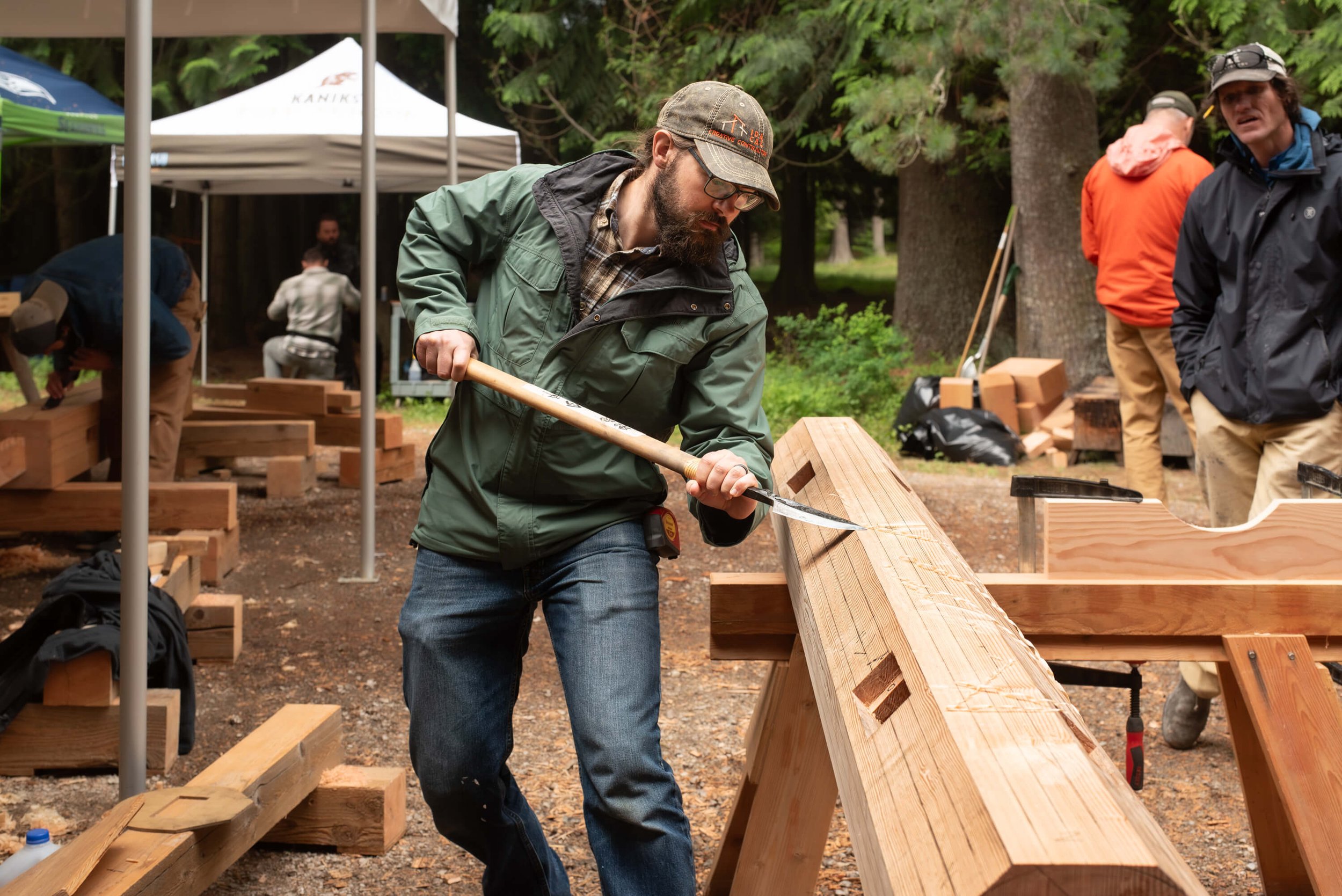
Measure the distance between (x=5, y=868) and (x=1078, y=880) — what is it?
2453mm

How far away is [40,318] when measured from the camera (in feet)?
19.6

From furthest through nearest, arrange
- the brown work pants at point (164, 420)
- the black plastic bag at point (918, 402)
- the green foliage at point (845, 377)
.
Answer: the green foliage at point (845, 377)
the black plastic bag at point (918, 402)
the brown work pants at point (164, 420)

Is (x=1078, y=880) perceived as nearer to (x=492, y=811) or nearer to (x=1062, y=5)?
(x=492, y=811)

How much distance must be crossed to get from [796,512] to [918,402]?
314 inches

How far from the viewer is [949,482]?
29.0 ft

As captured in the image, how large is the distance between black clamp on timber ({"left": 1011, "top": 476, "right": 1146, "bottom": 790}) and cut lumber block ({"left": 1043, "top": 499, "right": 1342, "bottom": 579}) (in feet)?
0.22

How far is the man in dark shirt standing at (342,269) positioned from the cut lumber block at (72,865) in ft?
32.0

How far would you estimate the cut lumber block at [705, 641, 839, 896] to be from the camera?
2.71 meters

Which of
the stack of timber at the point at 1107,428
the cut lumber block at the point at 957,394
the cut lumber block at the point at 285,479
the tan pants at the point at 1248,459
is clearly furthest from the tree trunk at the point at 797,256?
the tan pants at the point at 1248,459

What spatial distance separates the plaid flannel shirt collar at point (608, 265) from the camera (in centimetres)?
263

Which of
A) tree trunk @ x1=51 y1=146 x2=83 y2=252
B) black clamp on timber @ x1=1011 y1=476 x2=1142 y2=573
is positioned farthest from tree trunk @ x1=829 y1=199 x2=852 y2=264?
black clamp on timber @ x1=1011 y1=476 x2=1142 y2=573

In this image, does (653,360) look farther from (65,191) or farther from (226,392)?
(65,191)

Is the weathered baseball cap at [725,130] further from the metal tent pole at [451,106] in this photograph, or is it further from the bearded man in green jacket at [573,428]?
the metal tent pole at [451,106]

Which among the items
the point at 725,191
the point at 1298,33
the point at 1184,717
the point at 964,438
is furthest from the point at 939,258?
the point at 725,191
